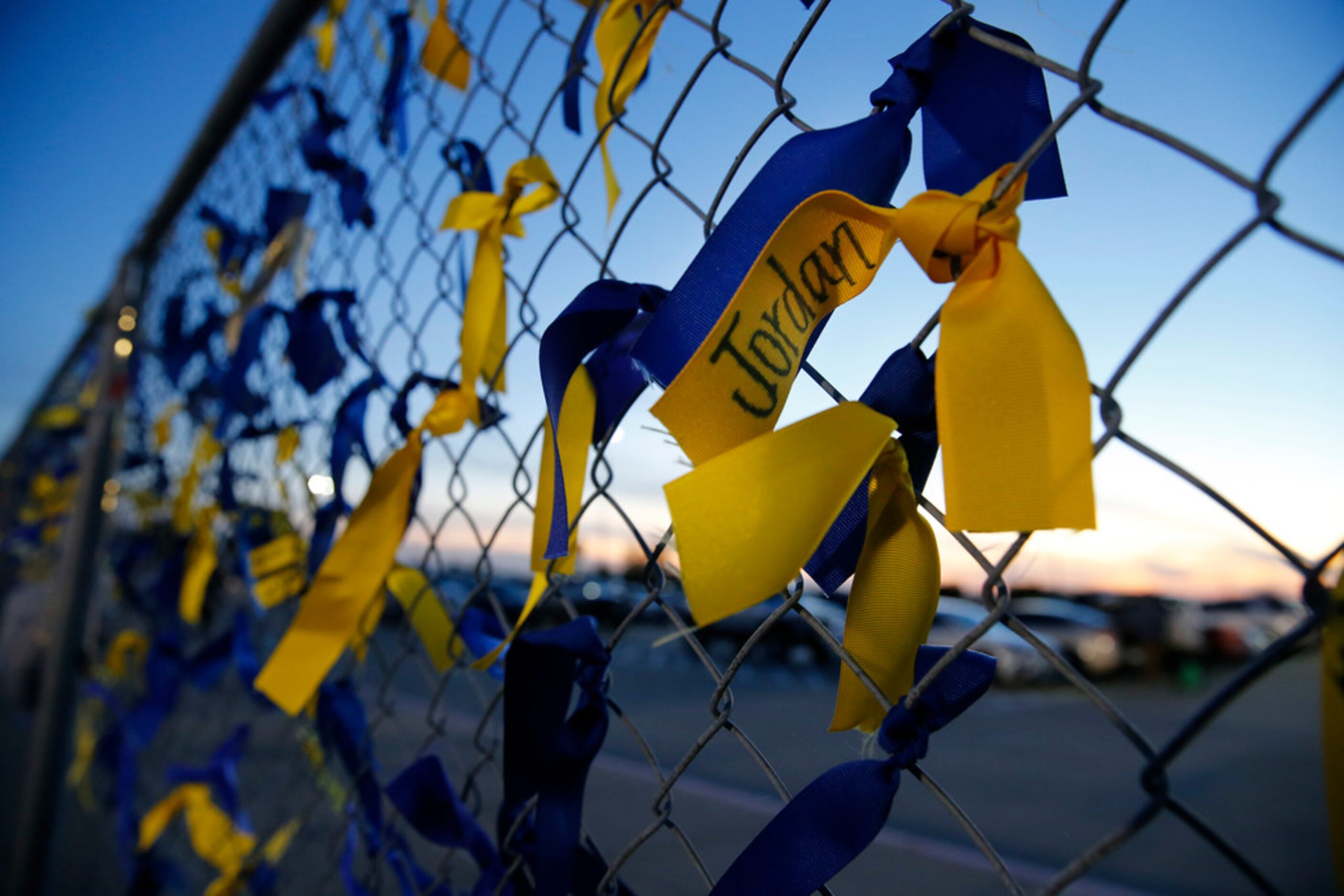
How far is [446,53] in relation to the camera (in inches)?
31.2

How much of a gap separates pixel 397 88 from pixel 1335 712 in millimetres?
1002

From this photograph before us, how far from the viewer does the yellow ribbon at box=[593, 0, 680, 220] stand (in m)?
0.54

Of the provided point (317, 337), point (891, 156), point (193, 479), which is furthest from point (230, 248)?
point (891, 156)

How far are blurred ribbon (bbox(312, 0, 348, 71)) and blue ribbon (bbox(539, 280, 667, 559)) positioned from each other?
3.12ft

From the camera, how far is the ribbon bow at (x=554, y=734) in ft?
1.71

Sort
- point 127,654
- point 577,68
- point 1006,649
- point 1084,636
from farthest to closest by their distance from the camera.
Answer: point 1084,636 → point 1006,649 → point 127,654 → point 577,68

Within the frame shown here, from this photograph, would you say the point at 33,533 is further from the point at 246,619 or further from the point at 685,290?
the point at 685,290

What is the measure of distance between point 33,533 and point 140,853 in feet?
8.00

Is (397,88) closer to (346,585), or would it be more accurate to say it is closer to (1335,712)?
(346,585)

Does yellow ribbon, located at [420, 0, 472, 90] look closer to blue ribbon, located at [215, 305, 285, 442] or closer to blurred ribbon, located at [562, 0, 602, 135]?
blurred ribbon, located at [562, 0, 602, 135]

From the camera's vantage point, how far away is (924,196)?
0.30 meters

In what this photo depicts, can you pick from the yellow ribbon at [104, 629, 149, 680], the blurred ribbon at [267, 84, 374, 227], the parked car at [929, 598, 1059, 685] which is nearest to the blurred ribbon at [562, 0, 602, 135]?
the blurred ribbon at [267, 84, 374, 227]

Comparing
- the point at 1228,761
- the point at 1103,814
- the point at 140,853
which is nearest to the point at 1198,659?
the point at 1228,761

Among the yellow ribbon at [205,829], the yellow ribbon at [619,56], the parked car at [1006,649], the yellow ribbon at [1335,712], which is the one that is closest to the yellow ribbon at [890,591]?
the yellow ribbon at [1335,712]
